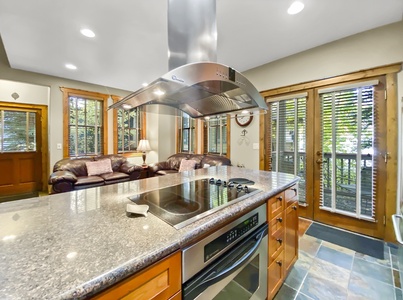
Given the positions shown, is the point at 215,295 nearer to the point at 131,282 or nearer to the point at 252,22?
the point at 131,282

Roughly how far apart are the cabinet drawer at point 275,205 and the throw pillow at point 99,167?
4.17 meters

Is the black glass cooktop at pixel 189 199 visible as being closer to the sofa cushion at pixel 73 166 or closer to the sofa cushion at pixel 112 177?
the sofa cushion at pixel 112 177

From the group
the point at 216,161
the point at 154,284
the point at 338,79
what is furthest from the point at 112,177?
the point at 338,79

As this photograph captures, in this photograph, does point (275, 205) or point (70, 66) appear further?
point (70, 66)

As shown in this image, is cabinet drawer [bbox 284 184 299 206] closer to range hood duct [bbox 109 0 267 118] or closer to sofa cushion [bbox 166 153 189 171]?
range hood duct [bbox 109 0 267 118]

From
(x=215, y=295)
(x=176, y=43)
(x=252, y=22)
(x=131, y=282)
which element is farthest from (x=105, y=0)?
(x=215, y=295)

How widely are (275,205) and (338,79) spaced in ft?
7.74

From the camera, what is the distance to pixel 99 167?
14.5 ft

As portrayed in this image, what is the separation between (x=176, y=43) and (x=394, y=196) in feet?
9.94

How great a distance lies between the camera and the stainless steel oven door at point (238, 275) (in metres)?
0.82

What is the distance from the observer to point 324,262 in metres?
2.01

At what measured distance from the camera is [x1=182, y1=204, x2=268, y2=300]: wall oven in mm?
798

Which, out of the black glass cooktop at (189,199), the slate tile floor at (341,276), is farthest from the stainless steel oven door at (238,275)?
the slate tile floor at (341,276)

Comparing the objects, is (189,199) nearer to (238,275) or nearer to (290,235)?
(238,275)
